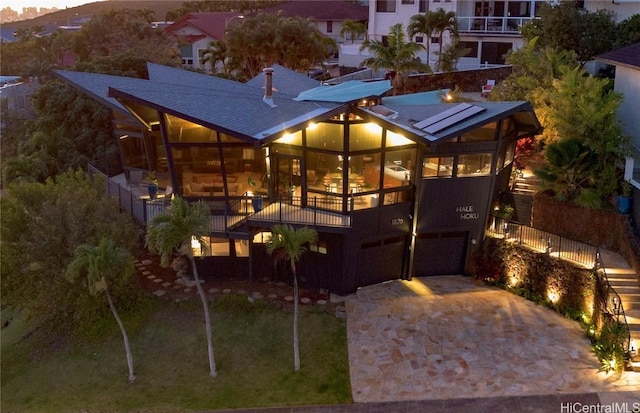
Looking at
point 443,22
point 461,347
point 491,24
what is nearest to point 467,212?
point 461,347

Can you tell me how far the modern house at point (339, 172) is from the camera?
2033cm

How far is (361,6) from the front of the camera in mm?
74000

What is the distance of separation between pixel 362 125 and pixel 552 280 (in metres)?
9.20

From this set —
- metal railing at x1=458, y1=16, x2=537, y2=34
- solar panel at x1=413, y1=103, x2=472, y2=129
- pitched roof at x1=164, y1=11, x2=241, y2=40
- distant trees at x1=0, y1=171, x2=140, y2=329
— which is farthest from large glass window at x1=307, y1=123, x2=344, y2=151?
pitched roof at x1=164, y1=11, x2=241, y2=40

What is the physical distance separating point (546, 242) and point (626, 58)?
9.27m

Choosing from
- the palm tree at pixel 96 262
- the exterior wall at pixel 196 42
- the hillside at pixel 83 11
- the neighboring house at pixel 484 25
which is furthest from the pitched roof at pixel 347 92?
the hillside at pixel 83 11

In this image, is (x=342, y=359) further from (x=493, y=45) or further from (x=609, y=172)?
(x=493, y=45)

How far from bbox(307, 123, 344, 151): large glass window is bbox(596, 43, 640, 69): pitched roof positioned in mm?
12313

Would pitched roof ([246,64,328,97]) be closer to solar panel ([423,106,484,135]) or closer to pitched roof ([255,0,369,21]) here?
solar panel ([423,106,484,135])

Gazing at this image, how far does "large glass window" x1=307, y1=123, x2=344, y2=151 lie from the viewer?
20250 mm

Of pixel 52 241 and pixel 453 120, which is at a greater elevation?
pixel 453 120

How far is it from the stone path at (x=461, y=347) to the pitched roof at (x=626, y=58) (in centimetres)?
1082

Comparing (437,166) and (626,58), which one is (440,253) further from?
(626,58)

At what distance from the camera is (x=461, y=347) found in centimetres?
1838
